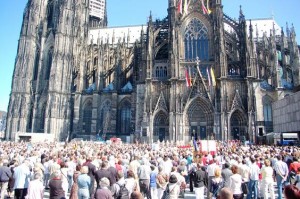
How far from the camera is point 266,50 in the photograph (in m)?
42.1

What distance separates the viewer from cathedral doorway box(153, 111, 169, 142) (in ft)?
120

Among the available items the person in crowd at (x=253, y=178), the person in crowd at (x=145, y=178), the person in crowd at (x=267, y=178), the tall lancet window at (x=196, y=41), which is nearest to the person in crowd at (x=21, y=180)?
the person in crowd at (x=145, y=178)

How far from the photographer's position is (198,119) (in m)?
36.0

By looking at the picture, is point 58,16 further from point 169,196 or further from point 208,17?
point 169,196

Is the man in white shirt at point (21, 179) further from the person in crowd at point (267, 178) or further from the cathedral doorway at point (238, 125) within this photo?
the cathedral doorway at point (238, 125)

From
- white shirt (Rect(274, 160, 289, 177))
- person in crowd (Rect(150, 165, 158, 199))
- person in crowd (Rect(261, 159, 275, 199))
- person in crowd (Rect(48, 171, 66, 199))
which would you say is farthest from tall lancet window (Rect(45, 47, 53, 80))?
person in crowd (Rect(261, 159, 275, 199))

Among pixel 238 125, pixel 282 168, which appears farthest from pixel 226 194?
pixel 238 125

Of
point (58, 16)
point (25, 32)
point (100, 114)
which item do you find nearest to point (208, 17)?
point (100, 114)

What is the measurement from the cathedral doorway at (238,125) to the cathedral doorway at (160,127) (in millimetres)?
8943

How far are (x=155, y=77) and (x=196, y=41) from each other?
27.3 ft

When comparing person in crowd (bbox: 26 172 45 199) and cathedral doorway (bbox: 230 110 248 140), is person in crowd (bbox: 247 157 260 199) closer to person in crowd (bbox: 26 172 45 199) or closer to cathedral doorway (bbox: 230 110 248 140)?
person in crowd (bbox: 26 172 45 199)

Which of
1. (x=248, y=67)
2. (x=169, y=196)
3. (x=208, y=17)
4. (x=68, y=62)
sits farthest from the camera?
(x=68, y=62)

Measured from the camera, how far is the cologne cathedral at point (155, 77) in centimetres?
3484

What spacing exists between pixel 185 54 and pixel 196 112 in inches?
354
